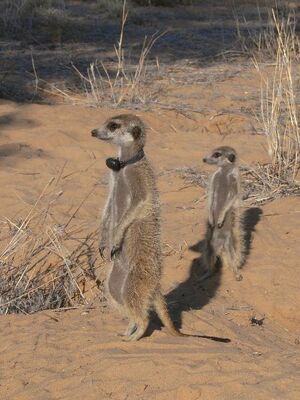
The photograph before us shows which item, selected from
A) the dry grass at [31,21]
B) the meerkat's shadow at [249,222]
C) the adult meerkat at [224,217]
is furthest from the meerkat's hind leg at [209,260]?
the dry grass at [31,21]

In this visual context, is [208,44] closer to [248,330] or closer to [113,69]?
[113,69]

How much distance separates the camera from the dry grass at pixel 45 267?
5949 millimetres

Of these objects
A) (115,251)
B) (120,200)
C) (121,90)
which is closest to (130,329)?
(115,251)

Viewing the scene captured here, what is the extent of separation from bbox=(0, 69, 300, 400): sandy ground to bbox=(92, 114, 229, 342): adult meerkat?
0.20 m

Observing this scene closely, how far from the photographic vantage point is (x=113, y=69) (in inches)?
545

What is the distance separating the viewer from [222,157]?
23.7 feet

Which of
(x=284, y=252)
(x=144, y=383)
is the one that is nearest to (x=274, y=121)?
(x=284, y=252)

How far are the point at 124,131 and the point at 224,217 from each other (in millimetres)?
2099

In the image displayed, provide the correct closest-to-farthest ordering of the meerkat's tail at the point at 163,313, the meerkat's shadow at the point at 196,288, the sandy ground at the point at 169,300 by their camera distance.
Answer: the sandy ground at the point at 169,300
the meerkat's tail at the point at 163,313
the meerkat's shadow at the point at 196,288

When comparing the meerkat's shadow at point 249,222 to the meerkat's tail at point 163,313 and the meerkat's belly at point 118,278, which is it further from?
the meerkat's belly at point 118,278

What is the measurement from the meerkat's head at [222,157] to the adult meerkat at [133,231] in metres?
2.13

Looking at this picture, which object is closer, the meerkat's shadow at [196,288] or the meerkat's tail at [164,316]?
Result: the meerkat's tail at [164,316]

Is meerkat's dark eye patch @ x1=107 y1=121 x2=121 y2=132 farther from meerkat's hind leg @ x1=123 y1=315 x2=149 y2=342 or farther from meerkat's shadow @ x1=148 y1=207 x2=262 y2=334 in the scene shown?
meerkat's shadow @ x1=148 y1=207 x2=262 y2=334

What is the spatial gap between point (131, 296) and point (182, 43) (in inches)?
467
